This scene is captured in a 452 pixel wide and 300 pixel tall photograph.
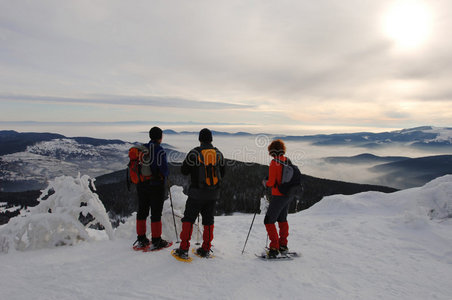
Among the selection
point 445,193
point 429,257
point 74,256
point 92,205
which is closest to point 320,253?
point 429,257

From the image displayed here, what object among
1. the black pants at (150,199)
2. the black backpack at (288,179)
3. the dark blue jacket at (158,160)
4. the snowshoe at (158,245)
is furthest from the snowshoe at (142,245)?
the black backpack at (288,179)

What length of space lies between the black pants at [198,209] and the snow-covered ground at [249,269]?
Answer: 0.86 m

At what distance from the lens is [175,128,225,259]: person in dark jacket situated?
4.77 meters

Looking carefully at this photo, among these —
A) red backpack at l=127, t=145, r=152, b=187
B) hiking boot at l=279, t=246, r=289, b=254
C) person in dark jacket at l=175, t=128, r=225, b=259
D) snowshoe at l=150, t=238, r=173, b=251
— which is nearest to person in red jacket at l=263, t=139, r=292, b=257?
hiking boot at l=279, t=246, r=289, b=254

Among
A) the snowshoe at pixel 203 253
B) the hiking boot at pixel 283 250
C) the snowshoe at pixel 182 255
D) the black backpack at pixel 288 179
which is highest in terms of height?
the black backpack at pixel 288 179

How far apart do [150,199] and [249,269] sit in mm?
2713

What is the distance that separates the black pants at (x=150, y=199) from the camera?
5.20 meters

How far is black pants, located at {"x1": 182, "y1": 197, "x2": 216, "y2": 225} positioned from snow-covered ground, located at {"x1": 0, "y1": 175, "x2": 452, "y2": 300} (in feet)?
2.81

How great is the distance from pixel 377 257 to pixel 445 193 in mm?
6544

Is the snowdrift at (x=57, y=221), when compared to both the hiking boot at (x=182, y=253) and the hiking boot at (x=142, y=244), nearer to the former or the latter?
the hiking boot at (x=142, y=244)

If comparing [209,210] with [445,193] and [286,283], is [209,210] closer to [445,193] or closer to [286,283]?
[286,283]

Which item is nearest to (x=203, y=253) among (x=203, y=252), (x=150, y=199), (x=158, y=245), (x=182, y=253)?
(x=203, y=252)

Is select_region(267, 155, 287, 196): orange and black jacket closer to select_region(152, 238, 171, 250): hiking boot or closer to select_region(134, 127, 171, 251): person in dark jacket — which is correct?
select_region(134, 127, 171, 251): person in dark jacket

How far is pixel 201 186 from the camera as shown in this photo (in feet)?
15.5
